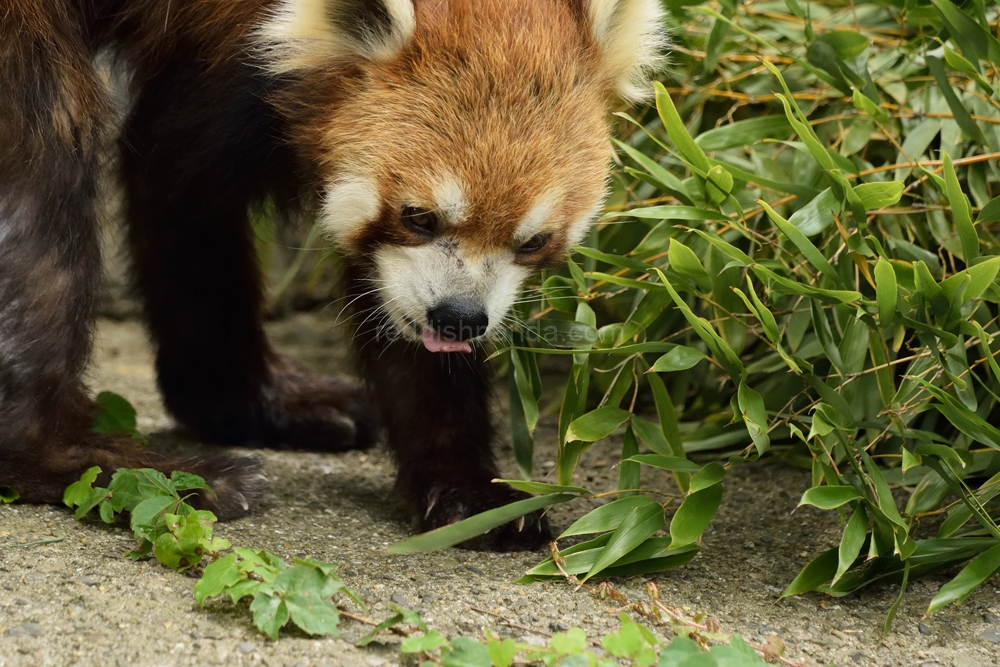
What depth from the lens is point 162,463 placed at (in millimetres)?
2902

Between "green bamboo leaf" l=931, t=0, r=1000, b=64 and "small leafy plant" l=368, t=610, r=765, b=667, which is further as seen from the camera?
"green bamboo leaf" l=931, t=0, r=1000, b=64

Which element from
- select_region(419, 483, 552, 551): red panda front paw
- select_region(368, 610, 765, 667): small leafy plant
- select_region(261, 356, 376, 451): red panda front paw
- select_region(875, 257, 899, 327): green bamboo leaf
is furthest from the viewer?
select_region(261, 356, 376, 451): red panda front paw

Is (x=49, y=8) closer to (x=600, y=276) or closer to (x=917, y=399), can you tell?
(x=600, y=276)

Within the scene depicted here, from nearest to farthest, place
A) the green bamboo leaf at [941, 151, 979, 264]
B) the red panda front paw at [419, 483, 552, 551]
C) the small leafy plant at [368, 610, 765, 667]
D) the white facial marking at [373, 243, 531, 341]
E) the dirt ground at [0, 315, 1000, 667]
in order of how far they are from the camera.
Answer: the small leafy plant at [368, 610, 765, 667]
the dirt ground at [0, 315, 1000, 667]
the green bamboo leaf at [941, 151, 979, 264]
the white facial marking at [373, 243, 531, 341]
the red panda front paw at [419, 483, 552, 551]

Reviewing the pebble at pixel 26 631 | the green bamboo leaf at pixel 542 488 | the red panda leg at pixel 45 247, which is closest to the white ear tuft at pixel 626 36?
the green bamboo leaf at pixel 542 488

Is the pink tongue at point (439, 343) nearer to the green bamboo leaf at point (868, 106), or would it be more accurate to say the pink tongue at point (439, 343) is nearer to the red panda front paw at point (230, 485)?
the red panda front paw at point (230, 485)

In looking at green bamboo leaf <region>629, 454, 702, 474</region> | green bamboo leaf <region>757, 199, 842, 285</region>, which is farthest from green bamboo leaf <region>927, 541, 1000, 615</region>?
green bamboo leaf <region>757, 199, 842, 285</region>

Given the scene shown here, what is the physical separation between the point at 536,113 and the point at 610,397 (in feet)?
2.95

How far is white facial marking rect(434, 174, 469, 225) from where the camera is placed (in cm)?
243

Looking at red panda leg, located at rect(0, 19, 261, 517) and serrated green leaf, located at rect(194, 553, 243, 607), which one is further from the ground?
red panda leg, located at rect(0, 19, 261, 517)

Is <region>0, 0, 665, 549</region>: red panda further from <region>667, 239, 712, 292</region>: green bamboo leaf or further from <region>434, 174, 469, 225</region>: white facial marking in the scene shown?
<region>667, 239, 712, 292</region>: green bamboo leaf

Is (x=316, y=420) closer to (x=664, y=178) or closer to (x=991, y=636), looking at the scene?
(x=664, y=178)

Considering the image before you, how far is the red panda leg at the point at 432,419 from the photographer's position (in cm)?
290

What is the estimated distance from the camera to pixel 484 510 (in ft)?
9.36
